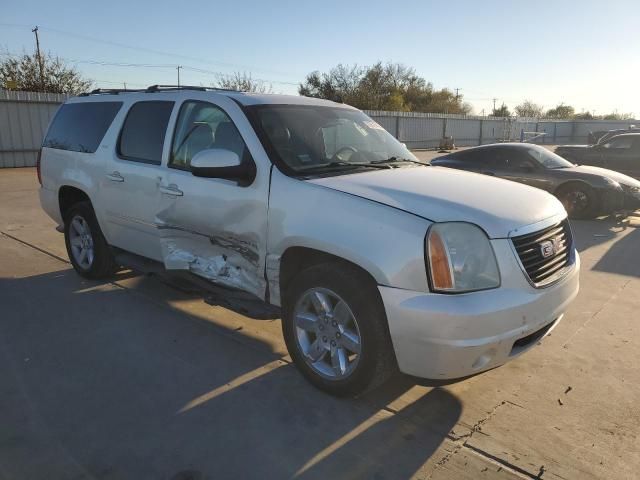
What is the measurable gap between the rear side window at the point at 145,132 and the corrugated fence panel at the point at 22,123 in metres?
15.5

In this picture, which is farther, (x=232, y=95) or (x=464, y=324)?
(x=232, y=95)

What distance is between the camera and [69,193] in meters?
5.74

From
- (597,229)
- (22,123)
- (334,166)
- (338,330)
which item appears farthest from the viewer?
(22,123)

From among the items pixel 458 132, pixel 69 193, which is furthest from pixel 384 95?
pixel 69 193

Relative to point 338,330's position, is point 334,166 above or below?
above

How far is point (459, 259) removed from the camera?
2770mm

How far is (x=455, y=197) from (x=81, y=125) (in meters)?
4.23

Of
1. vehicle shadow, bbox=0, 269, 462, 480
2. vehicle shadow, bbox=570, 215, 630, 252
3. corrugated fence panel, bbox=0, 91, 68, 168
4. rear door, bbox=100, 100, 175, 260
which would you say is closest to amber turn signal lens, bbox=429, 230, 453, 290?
vehicle shadow, bbox=0, 269, 462, 480

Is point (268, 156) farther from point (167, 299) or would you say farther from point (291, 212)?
point (167, 299)

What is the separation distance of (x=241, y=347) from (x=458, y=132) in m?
37.0

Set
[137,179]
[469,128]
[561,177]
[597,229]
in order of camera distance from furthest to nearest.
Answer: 1. [469,128]
2. [561,177]
3. [597,229]
4. [137,179]

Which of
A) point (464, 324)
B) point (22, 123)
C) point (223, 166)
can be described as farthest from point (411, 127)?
point (464, 324)

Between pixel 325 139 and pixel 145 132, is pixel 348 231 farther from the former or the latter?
pixel 145 132

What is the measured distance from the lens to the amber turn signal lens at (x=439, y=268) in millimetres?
2732
